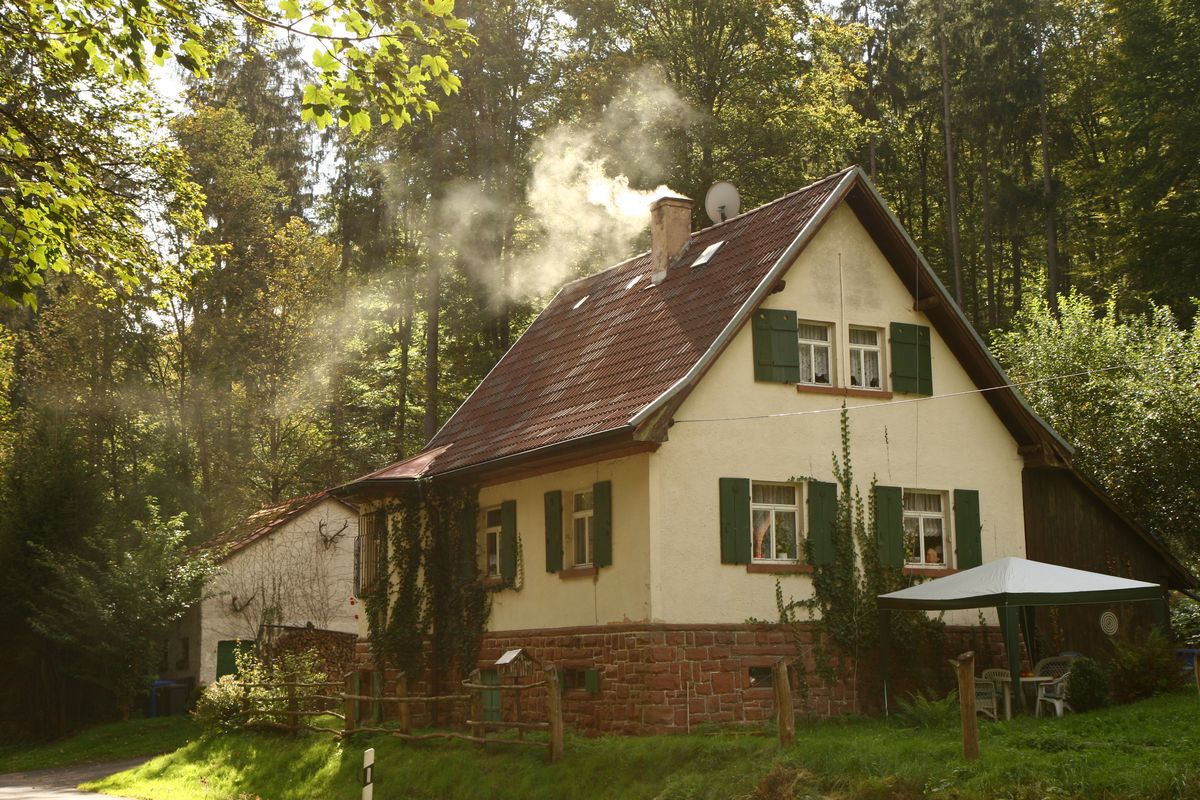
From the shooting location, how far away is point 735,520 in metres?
20.2

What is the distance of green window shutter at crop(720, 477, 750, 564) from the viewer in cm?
2006

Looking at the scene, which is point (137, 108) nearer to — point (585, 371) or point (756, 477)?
point (585, 371)

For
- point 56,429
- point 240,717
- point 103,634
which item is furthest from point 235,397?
point 240,717

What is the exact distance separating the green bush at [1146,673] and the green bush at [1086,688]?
0.64 meters

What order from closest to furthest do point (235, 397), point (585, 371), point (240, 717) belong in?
1. point (585, 371)
2. point (240, 717)
3. point (235, 397)

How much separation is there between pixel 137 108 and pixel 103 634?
1561cm

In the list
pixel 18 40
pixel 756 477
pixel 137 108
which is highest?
pixel 137 108

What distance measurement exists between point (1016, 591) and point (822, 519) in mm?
3746

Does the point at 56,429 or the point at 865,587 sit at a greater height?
the point at 56,429

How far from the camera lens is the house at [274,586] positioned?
3547 cm

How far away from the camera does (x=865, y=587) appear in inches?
830

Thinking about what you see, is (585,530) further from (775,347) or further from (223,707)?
(223,707)

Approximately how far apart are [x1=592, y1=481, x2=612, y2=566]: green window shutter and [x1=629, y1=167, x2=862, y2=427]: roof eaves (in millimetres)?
1909

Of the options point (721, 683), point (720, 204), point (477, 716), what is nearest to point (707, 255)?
point (720, 204)
